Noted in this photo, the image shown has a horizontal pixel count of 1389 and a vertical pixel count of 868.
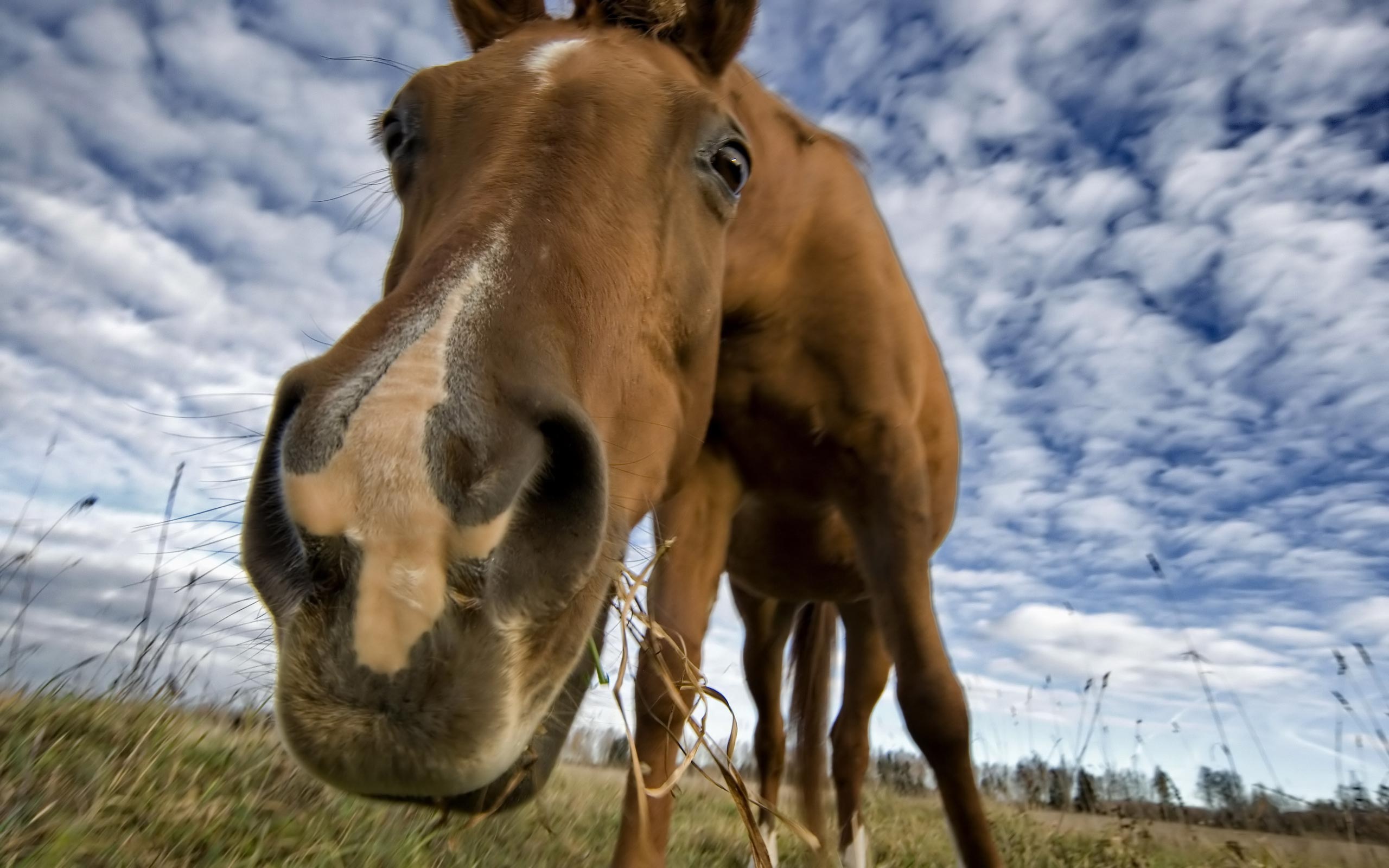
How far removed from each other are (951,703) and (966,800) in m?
0.43

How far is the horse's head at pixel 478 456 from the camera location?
3.76 ft

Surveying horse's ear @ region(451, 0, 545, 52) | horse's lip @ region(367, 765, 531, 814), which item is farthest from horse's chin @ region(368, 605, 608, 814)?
horse's ear @ region(451, 0, 545, 52)

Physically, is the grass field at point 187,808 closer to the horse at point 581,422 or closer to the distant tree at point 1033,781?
the horse at point 581,422

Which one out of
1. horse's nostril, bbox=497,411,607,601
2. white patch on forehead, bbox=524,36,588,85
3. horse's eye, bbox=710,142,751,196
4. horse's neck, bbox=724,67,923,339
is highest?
horse's neck, bbox=724,67,923,339

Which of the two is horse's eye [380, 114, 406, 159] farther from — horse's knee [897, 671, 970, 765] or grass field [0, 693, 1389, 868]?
horse's knee [897, 671, 970, 765]

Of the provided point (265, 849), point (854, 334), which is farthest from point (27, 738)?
point (854, 334)

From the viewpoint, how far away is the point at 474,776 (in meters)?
1.22

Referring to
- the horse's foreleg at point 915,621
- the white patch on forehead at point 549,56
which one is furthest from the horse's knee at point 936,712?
the white patch on forehead at point 549,56

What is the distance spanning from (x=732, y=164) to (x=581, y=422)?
1.44 metres

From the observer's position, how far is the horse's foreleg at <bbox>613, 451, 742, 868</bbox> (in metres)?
2.73

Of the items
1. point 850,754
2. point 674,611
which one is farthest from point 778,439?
point 850,754

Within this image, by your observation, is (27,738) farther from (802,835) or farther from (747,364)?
(747,364)

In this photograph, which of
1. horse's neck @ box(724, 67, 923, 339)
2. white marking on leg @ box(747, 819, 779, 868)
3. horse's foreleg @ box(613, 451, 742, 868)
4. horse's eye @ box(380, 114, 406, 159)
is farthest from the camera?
white marking on leg @ box(747, 819, 779, 868)

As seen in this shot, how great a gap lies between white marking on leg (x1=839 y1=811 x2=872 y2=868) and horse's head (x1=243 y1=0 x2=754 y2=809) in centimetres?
310
